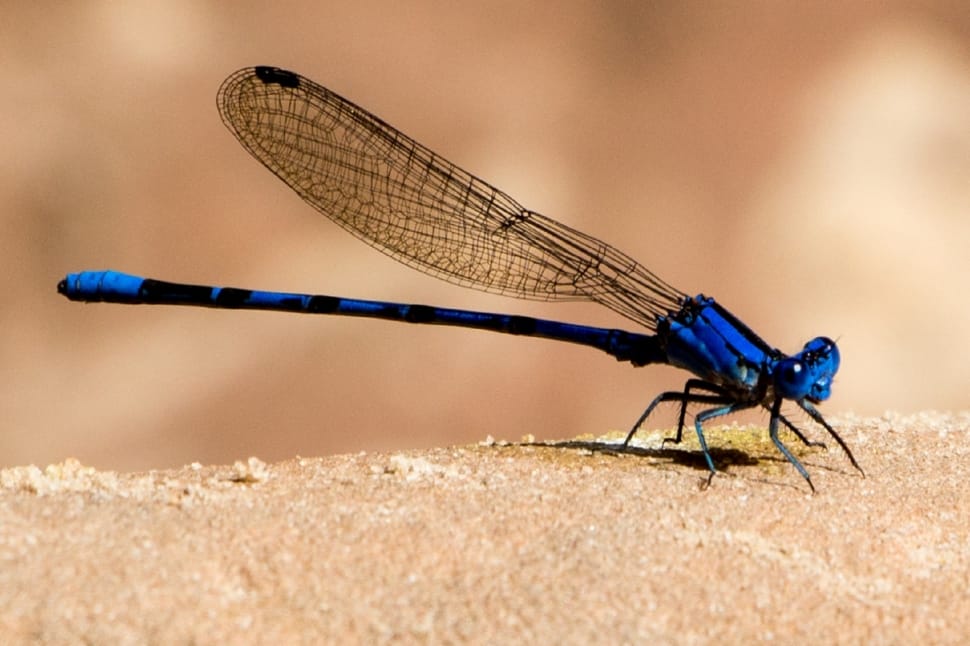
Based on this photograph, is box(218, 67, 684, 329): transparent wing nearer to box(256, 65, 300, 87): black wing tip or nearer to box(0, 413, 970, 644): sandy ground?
box(256, 65, 300, 87): black wing tip

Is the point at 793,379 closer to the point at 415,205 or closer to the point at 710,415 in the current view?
the point at 710,415

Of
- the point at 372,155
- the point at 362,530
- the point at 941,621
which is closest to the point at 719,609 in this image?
the point at 941,621

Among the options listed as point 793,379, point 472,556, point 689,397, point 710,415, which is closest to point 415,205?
point 689,397

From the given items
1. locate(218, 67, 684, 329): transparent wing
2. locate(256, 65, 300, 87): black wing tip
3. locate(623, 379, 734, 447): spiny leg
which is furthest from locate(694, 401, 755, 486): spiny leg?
locate(256, 65, 300, 87): black wing tip

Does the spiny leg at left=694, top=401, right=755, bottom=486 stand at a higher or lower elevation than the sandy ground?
higher

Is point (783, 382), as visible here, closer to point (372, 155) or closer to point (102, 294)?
point (372, 155)
